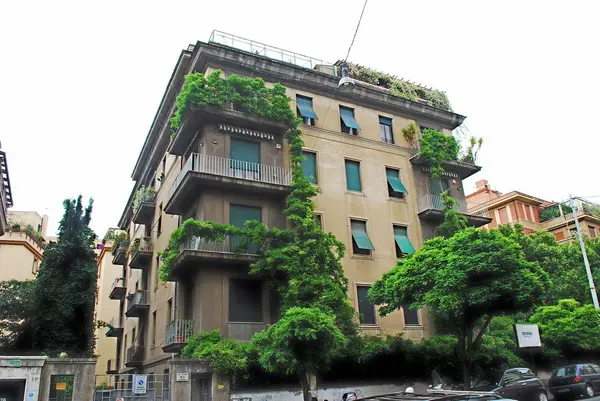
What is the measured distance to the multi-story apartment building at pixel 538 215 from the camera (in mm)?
47781

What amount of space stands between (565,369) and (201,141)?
18.3m

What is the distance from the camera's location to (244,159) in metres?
22.5

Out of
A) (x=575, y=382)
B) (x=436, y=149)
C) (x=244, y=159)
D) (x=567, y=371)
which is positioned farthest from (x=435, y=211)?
(x=244, y=159)

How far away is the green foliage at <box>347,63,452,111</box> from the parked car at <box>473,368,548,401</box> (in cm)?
1610

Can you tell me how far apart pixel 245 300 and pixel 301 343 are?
522 centimetres

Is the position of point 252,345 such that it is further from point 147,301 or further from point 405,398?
point 147,301

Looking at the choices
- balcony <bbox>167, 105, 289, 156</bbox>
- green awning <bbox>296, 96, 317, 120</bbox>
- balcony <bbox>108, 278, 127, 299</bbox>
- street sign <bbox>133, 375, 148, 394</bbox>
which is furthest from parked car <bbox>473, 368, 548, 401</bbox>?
balcony <bbox>108, 278, 127, 299</bbox>

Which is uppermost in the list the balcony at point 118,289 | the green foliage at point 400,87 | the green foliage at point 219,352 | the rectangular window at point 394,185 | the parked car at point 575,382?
the green foliage at point 400,87

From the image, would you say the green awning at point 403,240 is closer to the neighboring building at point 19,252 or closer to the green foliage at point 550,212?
the neighboring building at point 19,252

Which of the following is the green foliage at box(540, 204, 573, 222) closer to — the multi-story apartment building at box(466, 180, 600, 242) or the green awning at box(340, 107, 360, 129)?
the multi-story apartment building at box(466, 180, 600, 242)

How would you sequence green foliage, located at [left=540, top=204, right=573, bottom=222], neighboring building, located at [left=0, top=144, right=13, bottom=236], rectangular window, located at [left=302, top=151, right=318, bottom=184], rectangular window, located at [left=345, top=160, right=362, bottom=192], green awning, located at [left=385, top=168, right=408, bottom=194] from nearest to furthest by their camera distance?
neighboring building, located at [left=0, top=144, right=13, bottom=236] → rectangular window, located at [left=302, top=151, right=318, bottom=184] → rectangular window, located at [left=345, top=160, right=362, bottom=192] → green awning, located at [left=385, top=168, right=408, bottom=194] → green foliage, located at [left=540, top=204, right=573, bottom=222]

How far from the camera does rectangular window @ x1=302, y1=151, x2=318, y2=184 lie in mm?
23781

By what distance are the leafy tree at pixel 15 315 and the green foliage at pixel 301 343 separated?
39.0 feet

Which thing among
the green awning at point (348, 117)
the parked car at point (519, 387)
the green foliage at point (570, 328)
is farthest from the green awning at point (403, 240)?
the green foliage at point (570, 328)
